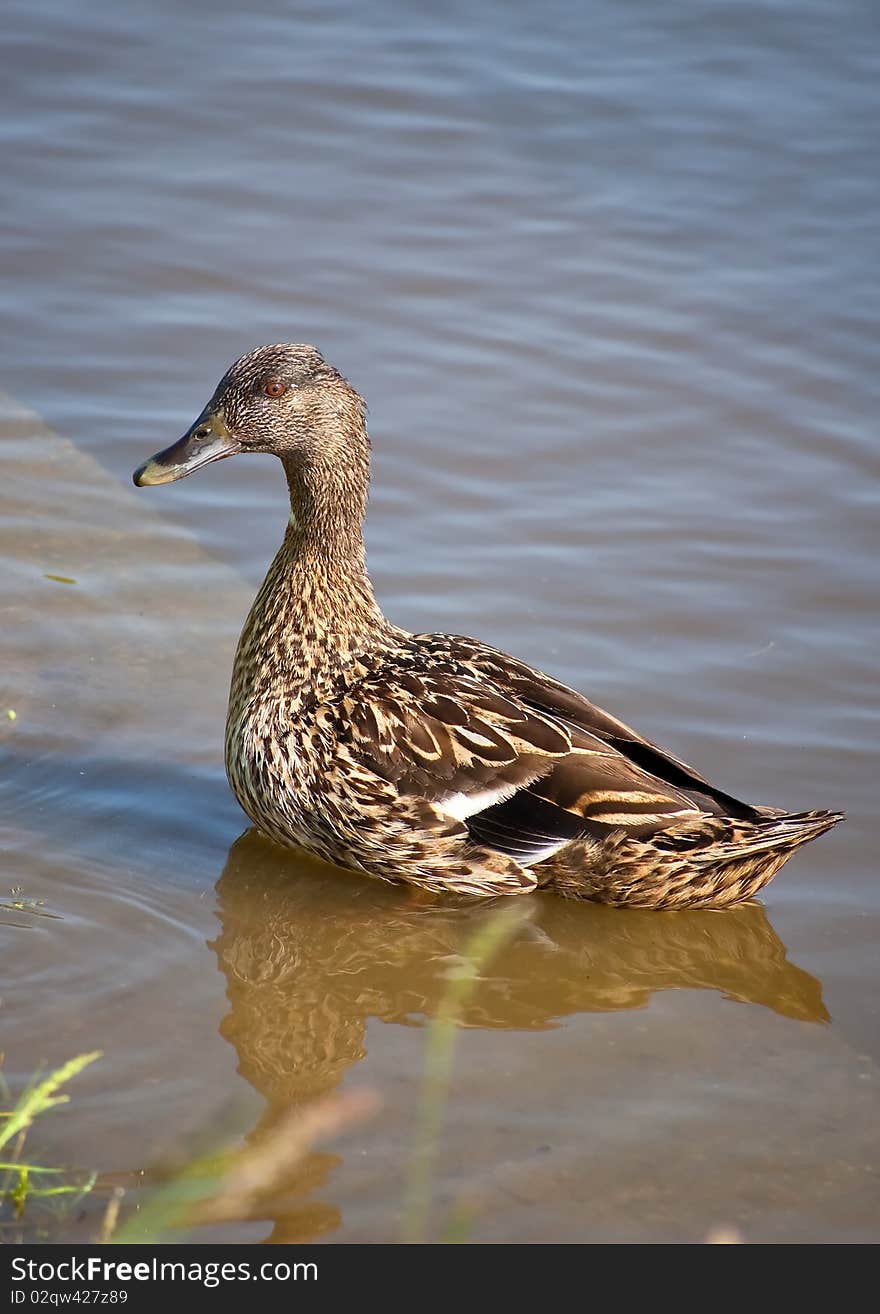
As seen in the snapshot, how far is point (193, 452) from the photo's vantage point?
18.9ft

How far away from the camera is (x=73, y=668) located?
637cm

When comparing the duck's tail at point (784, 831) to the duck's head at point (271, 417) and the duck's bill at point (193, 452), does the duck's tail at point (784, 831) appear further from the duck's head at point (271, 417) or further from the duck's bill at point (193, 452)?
the duck's bill at point (193, 452)

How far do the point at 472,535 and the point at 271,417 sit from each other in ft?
6.12

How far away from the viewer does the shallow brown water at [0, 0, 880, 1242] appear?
4535 millimetres

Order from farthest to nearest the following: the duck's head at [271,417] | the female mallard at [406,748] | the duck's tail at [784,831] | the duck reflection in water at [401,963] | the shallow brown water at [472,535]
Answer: the duck's head at [271,417]
the female mallard at [406,748]
the duck's tail at [784,831]
the duck reflection in water at [401,963]
the shallow brown water at [472,535]

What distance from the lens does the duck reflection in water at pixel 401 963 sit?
4805 millimetres

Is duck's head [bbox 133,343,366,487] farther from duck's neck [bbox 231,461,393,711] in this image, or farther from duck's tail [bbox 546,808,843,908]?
duck's tail [bbox 546,808,843,908]

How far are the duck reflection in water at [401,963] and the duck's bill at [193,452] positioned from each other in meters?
1.25

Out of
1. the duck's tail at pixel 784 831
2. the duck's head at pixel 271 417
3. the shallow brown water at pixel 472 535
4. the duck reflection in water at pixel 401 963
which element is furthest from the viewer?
the duck's head at pixel 271 417

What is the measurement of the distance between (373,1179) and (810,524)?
4.32m

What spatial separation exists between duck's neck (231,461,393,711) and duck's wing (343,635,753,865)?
0.21 meters

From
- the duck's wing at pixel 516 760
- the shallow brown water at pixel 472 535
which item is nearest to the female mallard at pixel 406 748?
the duck's wing at pixel 516 760

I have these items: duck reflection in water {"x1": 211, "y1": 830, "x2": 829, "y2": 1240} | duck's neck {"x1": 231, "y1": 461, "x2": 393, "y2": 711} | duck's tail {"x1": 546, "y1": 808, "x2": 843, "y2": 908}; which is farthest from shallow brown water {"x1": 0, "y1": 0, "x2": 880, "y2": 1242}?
duck's neck {"x1": 231, "y1": 461, "x2": 393, "y2": 711}

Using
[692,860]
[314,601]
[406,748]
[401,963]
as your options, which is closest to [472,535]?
[314,601]
